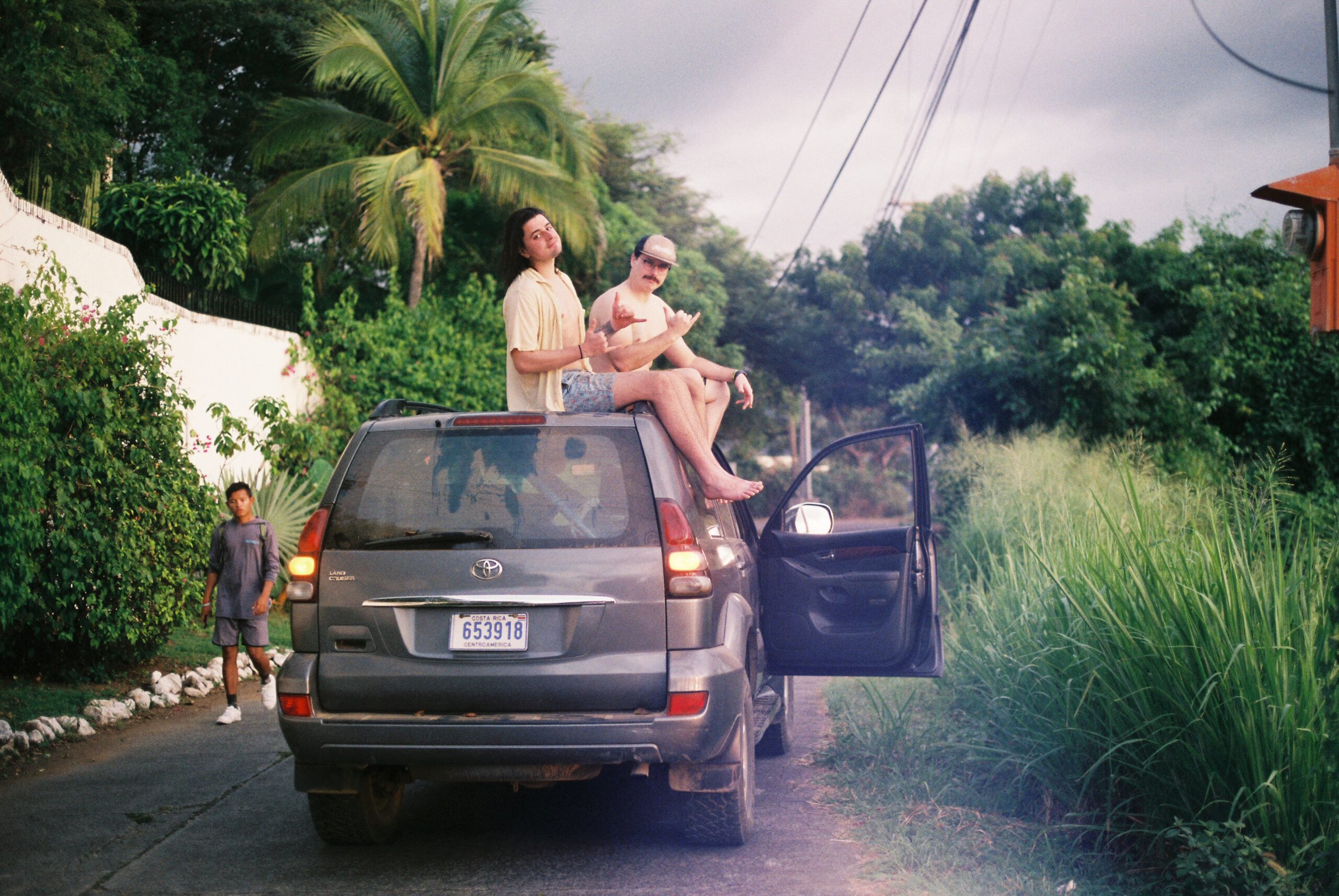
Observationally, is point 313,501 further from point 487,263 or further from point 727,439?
point 727,439

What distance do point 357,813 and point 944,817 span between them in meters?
2.59

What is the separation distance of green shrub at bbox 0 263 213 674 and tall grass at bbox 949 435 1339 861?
5612 millimetres

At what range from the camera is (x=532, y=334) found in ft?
19.3

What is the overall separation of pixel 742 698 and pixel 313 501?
956cm

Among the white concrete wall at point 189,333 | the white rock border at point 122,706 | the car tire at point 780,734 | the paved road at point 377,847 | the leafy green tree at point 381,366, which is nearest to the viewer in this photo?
the paved road at point 377,847

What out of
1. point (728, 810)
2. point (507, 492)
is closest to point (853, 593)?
point (728, 810)

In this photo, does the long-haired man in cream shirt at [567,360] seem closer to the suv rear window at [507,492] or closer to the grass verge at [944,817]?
the suv rear window at [507,492]

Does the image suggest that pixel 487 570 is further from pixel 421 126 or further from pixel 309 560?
pixel 421 126

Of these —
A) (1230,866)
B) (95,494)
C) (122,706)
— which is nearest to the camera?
(1230,866)

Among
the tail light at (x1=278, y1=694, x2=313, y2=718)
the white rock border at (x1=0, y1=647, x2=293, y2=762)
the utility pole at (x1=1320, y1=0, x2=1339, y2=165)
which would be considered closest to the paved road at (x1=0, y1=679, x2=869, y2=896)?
the white rock border at (x1=0, y1=647, x2=293, y2=762)

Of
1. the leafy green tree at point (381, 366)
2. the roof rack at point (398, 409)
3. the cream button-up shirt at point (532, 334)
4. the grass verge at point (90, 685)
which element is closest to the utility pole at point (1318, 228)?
the cream button-up shirt at point (532, 334)

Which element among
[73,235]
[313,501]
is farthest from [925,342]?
[73,235]

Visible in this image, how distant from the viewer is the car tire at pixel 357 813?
506 centimetres

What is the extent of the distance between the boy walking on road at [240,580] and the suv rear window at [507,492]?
405cm
